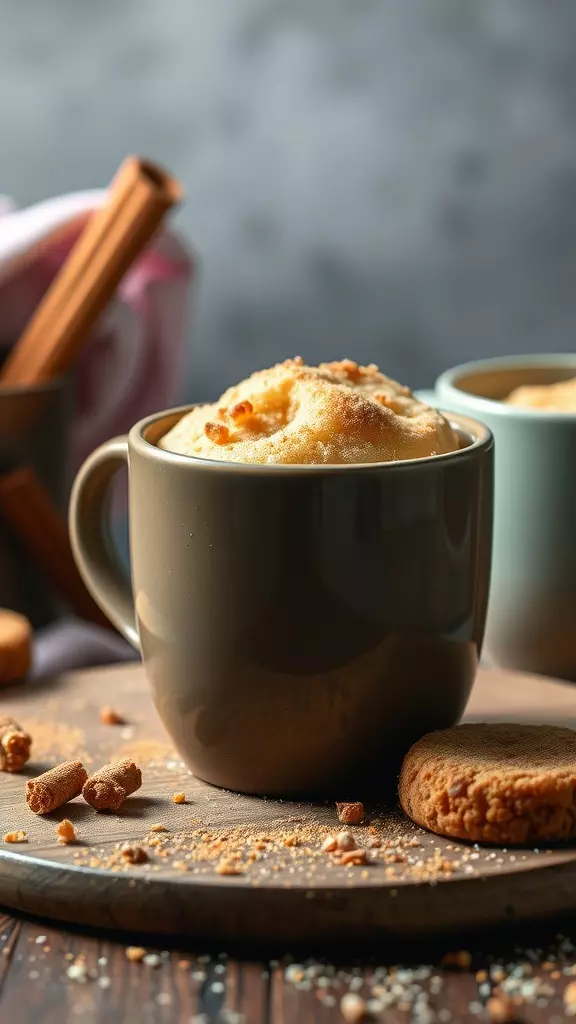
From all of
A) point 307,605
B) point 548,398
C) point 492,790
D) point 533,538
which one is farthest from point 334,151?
point 492,790

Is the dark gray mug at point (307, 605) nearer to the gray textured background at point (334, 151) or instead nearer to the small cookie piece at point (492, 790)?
the small cookie piece at point (492, 790)

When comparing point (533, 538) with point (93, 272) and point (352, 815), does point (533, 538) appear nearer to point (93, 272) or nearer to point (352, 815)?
point (352, 815)

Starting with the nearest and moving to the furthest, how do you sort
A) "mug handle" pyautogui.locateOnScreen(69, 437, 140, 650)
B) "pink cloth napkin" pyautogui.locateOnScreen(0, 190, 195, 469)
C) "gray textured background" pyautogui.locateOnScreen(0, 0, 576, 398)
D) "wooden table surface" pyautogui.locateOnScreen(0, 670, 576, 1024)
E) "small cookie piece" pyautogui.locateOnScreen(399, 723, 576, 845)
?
"wooden table surface" pyautogui.locateOnScreen(0, 670, 576, 1024), "small cookie piece" pyautogui.locateOnScreen(399, 723, 576, 845), "mug handle" pyautogui.locateOnScreen(69, 437, 140, 650), "pink cloth napkin" pyautogui.locateOnScreen(0, 190, 195, 469), "gray textured background" pyautogui.locateOnScreen(0, 0, 576, 398)

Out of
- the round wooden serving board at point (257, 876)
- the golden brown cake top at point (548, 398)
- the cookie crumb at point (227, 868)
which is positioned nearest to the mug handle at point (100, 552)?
the round wooden serving board at point (257, 876)

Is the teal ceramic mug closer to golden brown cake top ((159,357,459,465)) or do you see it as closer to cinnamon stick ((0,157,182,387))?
golden brown cake top ((159,357,459,465))

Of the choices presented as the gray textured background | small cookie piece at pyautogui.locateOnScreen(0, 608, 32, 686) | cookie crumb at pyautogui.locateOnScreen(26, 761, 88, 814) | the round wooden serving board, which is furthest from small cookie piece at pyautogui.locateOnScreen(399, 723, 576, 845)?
the gray textured background
